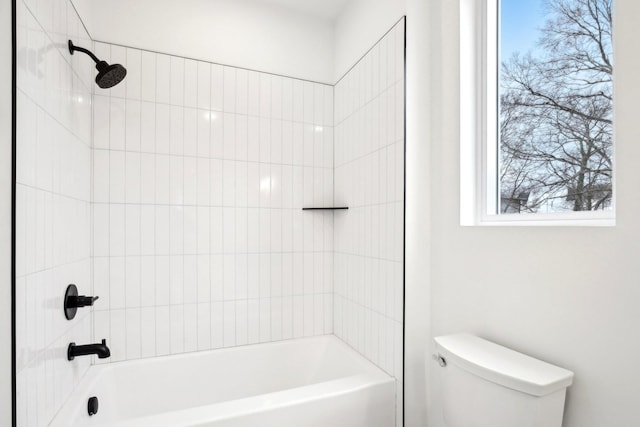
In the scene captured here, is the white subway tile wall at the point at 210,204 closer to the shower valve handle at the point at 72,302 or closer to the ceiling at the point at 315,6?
the shower valve handle at the point at 72,302

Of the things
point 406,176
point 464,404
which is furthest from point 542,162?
point 464,404

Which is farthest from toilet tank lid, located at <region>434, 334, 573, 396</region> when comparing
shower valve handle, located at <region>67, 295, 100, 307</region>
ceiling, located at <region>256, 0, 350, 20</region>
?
ceiling, located at <region>256, 0, 350, 20</region>

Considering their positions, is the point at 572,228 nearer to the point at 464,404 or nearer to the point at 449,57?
the point at 464,404

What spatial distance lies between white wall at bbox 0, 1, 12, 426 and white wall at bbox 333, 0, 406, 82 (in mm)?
1538

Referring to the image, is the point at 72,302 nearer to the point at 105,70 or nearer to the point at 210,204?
the point at 210,204

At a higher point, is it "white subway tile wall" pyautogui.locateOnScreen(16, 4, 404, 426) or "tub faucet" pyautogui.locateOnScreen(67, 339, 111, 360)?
"white subway tile wall" pyautogui.locateOnScreen(16, 4, 404, 426)

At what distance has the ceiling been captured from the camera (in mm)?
2160

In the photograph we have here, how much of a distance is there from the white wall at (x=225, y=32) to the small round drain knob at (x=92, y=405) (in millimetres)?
1833

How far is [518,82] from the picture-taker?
1.39 metres

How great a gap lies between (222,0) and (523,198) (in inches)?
79.3

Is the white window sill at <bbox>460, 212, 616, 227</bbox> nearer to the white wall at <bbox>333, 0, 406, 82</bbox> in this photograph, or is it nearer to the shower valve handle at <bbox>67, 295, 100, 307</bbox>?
the white wall at <bbox>333, 0, 406, 82</bbox>

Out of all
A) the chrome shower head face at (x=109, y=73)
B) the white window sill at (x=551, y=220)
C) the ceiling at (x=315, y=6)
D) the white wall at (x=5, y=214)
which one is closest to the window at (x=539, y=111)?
the white window sill at (x=551, y=220)

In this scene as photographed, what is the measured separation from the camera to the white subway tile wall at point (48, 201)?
3.55 feet

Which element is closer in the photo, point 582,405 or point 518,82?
point 582,405
